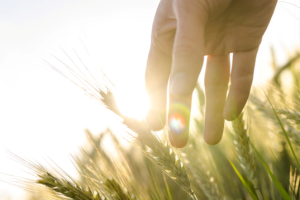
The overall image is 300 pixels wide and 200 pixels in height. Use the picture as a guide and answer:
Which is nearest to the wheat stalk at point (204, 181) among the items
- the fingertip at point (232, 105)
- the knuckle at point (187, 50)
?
the fingertip at point (232, 105)

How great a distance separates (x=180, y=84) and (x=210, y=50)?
0.79m

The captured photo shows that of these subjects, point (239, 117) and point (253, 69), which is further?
point (253, 69)

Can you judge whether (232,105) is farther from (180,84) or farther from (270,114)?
(180,84)

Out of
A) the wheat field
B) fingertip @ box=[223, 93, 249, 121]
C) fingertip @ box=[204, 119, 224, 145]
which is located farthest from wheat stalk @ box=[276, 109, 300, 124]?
fingertip @ box=[204, 119, 224, 145]

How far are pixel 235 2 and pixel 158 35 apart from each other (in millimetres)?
540

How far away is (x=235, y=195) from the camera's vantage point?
1451 millimetres

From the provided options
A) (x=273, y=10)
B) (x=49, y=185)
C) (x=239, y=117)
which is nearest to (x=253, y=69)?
(x=273, y=10)

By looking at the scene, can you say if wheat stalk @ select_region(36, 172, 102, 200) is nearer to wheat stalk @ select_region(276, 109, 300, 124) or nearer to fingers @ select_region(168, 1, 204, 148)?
fingers @ select_region(168, 1, 204, 148)

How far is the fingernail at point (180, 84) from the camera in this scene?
0.82 meters

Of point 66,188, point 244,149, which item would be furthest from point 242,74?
point 66,188

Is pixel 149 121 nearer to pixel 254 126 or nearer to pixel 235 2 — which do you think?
pixel 235 2

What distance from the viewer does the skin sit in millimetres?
852

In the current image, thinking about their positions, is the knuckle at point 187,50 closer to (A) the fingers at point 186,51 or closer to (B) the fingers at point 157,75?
(A) the fingers at point 186,51

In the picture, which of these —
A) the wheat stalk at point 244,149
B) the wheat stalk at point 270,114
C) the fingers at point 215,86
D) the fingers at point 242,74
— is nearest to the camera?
the wheat stalk at point 244,149
